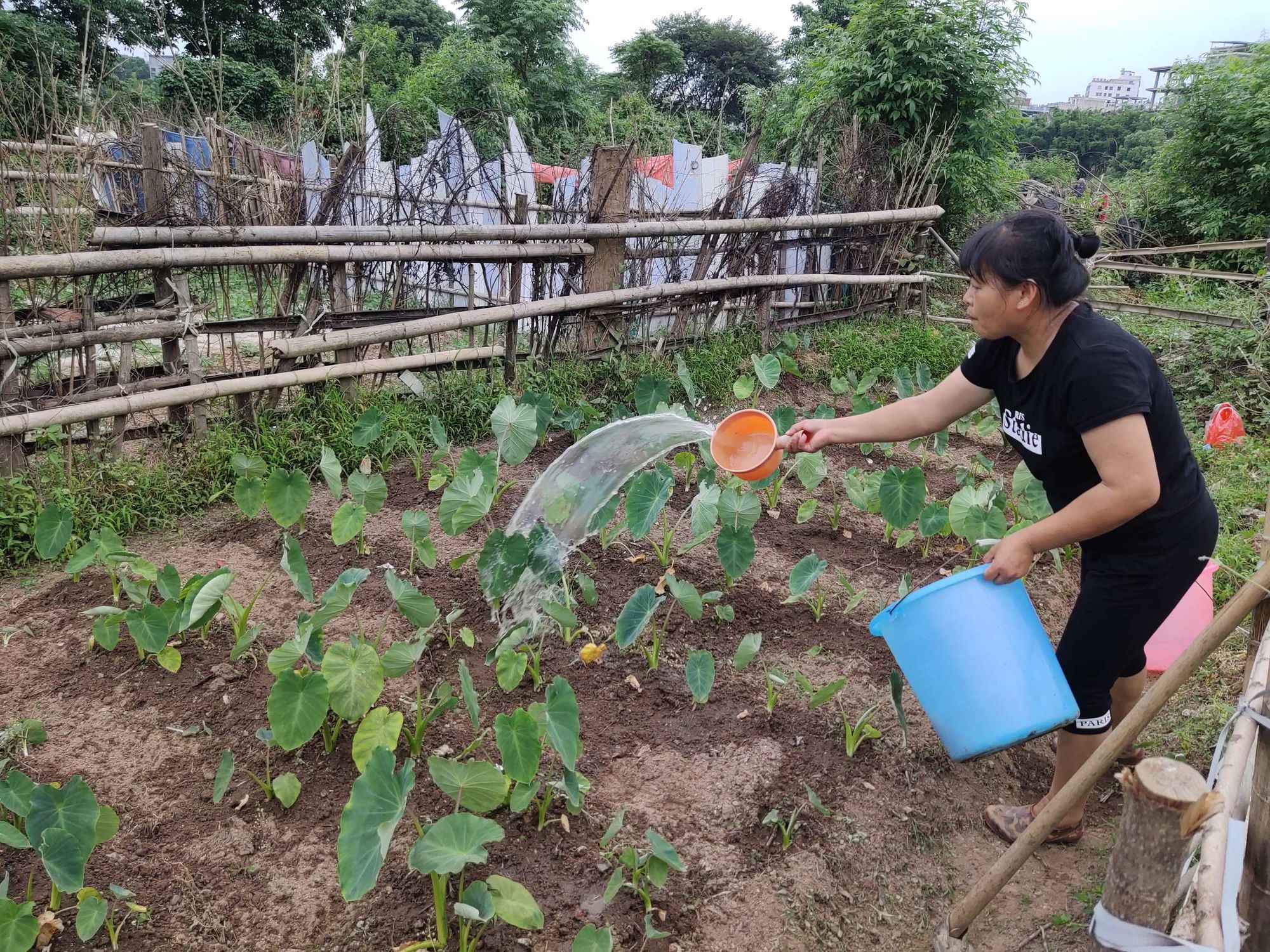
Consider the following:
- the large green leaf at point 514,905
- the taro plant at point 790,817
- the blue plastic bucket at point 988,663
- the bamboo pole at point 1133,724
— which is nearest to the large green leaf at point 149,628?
the large green leaf at point 514,905

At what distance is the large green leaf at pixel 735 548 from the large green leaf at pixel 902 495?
62cm

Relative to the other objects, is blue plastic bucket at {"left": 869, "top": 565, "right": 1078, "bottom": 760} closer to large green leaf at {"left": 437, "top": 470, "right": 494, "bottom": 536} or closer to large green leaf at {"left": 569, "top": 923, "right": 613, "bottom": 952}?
large green leaf at {"left": 569, "top": 923, "right": 613, "bottom": 952}

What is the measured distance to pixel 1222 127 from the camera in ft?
30.8

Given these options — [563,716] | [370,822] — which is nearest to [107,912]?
[370,822]

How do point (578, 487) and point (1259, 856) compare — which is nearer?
point (1259, 856)

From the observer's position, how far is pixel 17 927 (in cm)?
150

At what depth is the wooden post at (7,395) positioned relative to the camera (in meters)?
3.07

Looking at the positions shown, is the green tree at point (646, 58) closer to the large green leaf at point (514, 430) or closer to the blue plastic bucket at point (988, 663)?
the large green leaf at point (514, 430)

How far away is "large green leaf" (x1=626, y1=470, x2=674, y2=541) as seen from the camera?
9.33 feet

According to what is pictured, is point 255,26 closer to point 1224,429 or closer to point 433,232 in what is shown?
point 433,232

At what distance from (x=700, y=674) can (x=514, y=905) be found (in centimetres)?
86

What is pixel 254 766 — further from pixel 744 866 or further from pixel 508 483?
pixel 508 483

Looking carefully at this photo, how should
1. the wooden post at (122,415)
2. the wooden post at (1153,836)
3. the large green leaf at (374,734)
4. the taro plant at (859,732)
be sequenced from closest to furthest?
the wooden post at (1153,836) → the large green leaf at (374,734) → the taro plant at (859,732) → the wooden post at (122,415)

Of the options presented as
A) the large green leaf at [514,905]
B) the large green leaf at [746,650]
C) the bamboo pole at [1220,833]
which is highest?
the bamboo pole at [1220,833]
